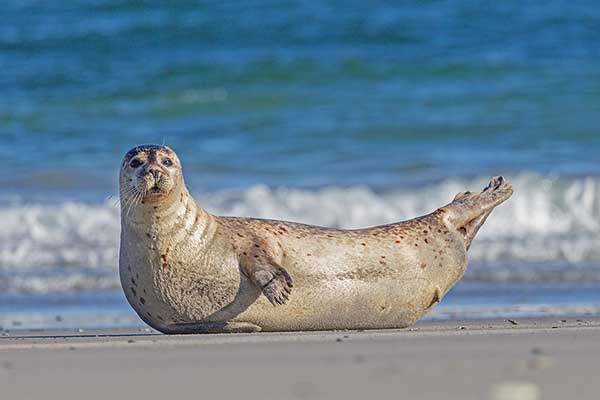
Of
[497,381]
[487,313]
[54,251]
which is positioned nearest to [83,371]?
[497,381]

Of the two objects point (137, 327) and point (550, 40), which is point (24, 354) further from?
point (550, 40)

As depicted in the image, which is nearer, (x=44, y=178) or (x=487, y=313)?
(x=487, y=313)

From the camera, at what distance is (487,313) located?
6785 mm

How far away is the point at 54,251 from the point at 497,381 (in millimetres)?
5844

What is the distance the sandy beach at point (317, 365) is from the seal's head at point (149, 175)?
0.55m

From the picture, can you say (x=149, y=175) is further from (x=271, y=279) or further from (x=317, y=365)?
(x=317, y=365)

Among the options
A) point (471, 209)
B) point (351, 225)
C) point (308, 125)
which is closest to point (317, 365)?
point (471, 209)

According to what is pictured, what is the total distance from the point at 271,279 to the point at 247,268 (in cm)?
15

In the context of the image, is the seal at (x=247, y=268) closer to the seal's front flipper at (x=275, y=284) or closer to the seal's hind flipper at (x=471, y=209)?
the seal's front flipper at (x=275, y=284)

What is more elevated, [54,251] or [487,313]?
[54,251]

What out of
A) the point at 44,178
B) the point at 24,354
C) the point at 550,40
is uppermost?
the point at 550,40

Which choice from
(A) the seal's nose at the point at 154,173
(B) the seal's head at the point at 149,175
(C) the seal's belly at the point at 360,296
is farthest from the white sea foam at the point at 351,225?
(A) the seal's nose at the point at 154,173

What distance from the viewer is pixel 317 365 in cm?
417

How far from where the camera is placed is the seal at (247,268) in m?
5.49
